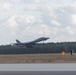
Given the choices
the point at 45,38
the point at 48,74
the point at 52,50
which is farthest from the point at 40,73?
the point at 45,38

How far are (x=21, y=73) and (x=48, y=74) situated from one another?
1658 millimetres

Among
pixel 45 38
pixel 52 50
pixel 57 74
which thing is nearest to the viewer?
pixel 57 74

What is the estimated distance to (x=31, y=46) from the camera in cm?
9994

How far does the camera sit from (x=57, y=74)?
68.8 ft

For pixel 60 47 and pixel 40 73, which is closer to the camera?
pixel 40 73

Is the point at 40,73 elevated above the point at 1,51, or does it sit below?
below

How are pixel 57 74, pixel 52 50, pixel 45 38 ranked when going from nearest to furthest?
pixel 57 74
pixel 52 50
pixel 45 38

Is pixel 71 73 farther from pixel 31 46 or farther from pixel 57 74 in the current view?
pixel 31 46

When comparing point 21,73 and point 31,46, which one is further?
point 31,46

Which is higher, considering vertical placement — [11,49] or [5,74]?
[11,49]

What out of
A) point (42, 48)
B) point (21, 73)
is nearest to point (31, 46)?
point (42, 48)

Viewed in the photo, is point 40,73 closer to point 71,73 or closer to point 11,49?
point 71,73

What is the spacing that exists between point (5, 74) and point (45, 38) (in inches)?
3165

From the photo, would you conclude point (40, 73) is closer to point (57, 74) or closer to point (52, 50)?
point (57, 74)
